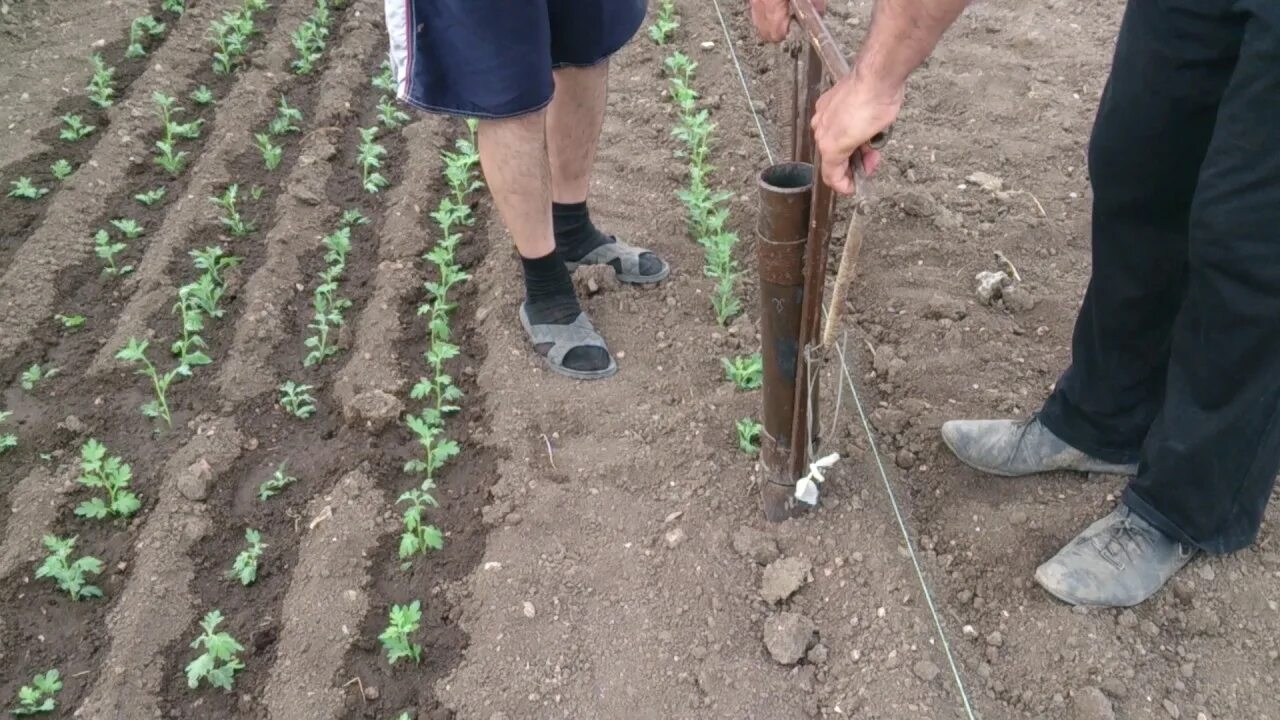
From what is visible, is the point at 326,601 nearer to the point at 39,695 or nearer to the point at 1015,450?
the point at 39,695

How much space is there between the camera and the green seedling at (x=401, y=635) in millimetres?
2482

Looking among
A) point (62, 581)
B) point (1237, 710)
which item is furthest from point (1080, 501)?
point (62, 581)

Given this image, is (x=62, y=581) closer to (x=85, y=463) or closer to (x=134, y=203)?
(x=85, y=463)

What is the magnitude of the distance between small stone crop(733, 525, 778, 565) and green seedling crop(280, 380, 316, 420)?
4.88 ft

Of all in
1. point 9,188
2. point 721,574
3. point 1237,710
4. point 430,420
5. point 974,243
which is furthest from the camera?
point 9,188

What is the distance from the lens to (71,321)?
3582mm

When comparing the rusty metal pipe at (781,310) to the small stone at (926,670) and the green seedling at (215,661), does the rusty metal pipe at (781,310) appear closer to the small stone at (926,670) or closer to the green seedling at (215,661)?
the small stone at (926,670)

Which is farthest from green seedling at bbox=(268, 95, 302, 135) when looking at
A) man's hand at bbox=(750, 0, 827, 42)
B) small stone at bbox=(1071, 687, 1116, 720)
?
small stone at bbox=(1071, 687, 1116, 720)

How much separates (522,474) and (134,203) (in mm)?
2421

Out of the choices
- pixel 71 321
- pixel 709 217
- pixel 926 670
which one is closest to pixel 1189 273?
pixel 926 670

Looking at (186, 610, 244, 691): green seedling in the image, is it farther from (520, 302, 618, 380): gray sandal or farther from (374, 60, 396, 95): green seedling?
(374, 60, 396, 95): green seedling

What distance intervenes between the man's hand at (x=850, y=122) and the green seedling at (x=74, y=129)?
3.91 meters

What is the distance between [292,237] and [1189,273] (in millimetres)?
3091

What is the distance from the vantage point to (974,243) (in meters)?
3.65
